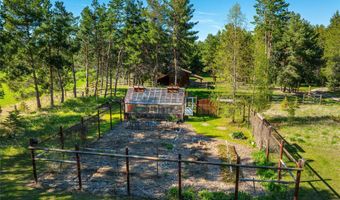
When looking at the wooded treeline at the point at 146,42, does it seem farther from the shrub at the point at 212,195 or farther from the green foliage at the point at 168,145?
the shrub at the point at 212,195

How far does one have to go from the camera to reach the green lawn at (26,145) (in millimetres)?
9391

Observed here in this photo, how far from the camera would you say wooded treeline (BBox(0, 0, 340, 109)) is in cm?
2133

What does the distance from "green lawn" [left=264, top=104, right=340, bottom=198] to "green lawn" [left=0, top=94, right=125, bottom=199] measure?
415 inches

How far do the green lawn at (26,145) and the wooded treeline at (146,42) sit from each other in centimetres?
359

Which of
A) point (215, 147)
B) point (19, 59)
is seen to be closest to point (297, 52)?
point (215, 147)

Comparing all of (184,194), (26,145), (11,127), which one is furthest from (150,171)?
(11,127)

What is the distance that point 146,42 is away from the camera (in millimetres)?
33844

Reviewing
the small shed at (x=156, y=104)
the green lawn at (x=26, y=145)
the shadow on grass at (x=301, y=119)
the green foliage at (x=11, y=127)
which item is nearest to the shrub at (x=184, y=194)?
the green lawn at (x=26, y=145)

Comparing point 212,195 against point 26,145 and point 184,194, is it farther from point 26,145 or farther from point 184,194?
point 26,145

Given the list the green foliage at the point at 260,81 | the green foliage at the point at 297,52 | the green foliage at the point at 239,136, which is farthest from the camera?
the green foliage at the point at 297,52

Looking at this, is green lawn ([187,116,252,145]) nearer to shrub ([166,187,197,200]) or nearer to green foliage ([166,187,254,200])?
green foliage ([166,187,254,200])

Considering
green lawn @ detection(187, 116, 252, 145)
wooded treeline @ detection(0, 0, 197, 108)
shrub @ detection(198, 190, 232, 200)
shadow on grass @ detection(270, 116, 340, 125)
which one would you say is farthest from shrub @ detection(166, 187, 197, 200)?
wooded treeline @ detection(0, 0, 197, 108)

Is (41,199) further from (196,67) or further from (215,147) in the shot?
(196,67)

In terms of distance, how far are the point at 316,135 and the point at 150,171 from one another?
12.6 metres
